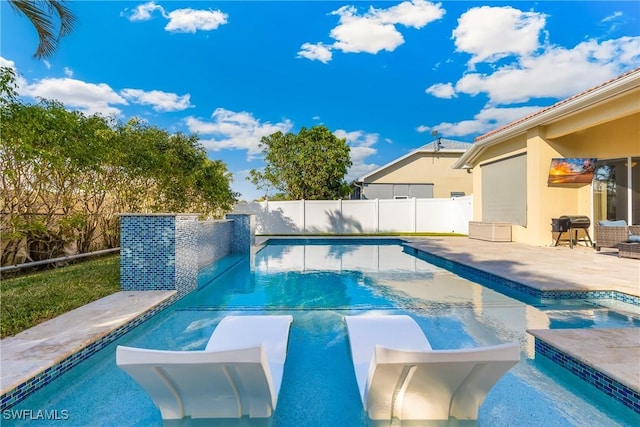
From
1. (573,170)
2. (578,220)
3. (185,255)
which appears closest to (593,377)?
(185,255)

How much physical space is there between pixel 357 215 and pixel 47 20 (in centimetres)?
1474

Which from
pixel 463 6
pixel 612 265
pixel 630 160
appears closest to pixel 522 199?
pixel 630 160

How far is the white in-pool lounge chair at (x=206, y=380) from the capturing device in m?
1.78

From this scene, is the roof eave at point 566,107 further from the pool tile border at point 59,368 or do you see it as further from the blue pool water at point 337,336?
the pool tile border at point 59,368

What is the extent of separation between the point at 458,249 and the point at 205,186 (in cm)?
987

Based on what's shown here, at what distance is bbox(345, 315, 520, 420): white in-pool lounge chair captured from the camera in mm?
1794

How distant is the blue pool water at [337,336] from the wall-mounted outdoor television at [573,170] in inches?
206

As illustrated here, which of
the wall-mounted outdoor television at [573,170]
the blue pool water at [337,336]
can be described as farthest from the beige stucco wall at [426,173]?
the blue pool water at [337,336]

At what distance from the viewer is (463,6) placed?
12.3 meters

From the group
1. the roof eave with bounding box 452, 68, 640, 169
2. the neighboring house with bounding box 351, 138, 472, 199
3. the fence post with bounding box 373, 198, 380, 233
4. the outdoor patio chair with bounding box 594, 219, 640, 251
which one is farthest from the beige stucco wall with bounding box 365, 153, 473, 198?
the outdoor patio chair with bounding box 594, 219, 640, 251

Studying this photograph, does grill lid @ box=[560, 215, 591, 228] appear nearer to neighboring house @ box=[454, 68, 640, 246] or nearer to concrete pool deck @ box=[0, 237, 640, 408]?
neighboring house @ box=[454, 68, 640, 246]

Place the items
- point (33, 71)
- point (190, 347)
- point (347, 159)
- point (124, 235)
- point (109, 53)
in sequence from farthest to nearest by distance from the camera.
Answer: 1. point (347, 159)
2. point (109, 53)
3. point (33, 71)
4. point (124, 235)
5. point (190, 347)

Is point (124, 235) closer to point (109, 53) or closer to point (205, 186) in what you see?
point (205, 186)

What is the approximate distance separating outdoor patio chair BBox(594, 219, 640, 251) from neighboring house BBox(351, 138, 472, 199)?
13252 mm
